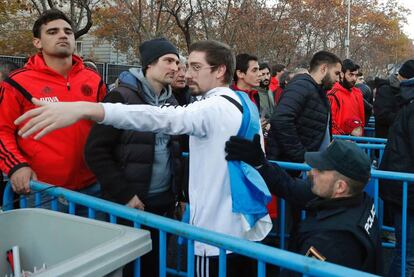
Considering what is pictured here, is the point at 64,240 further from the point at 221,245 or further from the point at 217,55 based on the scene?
the point at 217,55

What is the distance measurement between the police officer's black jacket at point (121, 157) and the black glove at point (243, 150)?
2.21ft

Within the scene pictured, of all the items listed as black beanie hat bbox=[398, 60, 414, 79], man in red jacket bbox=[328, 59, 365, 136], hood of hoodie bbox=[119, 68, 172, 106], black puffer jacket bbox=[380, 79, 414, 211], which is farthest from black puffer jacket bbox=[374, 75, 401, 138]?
hood of hoodie bbox=[119, 68, 172, 106]

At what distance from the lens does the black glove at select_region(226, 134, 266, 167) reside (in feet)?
7.61

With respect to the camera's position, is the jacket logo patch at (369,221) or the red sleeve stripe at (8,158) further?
the red sleeve stripe at (8,158)

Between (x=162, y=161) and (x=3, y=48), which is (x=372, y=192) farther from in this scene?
(x=3, y=48)

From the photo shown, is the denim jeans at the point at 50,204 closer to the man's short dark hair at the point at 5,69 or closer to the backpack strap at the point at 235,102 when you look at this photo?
the backpack strap at the point at 235,102

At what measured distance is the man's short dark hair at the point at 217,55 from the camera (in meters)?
2.49

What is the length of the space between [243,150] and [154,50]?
3.59ft

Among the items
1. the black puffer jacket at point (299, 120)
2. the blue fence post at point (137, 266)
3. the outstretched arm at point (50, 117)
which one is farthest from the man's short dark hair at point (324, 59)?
the outstretched arm at point (50, 117)

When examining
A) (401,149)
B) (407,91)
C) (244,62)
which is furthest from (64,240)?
(244,62)

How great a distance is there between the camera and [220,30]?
20281 millimetres

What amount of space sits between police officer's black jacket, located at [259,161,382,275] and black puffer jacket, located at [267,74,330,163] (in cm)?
196

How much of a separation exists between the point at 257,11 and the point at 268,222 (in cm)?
2052

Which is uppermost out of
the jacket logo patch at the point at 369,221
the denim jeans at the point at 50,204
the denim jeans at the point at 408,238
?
the jacket logo patch at the point at 369,221
